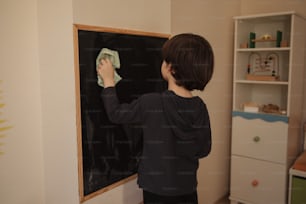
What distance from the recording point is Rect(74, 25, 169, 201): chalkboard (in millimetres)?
1133

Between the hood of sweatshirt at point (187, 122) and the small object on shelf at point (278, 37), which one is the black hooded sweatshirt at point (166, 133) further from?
the small object on shelf at point (278, 37)

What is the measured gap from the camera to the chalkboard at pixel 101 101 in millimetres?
1133

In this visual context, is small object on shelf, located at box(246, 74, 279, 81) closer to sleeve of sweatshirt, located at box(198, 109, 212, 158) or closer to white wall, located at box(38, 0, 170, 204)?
sleeve of sweatshirt, located at box(198, 109, 212, 158)

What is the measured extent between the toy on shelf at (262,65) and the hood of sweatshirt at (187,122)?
1.39 metres

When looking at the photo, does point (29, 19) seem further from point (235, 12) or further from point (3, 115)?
point (235, 12)

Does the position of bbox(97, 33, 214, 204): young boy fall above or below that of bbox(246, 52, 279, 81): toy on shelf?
below

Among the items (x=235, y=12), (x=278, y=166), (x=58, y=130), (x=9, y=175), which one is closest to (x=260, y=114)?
(x=278, y=166)

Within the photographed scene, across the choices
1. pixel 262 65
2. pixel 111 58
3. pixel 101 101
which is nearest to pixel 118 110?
pixel 101 101

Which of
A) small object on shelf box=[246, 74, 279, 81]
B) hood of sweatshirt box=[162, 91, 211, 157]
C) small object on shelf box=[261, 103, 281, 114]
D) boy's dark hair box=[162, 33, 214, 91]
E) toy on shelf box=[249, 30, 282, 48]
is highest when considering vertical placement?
toy on shelf box=[249, 30, 282, 48]

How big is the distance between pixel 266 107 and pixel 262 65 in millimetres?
418

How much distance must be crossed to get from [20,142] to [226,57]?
74.2 inches

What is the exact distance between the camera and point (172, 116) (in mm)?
1144

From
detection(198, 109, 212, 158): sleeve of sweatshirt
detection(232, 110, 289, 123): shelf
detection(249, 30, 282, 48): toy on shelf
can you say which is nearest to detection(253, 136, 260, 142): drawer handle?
detection(232, 110, 289, 123): shelf

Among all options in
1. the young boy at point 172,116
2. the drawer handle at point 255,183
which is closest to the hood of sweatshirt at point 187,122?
the young boy at point 172,116
